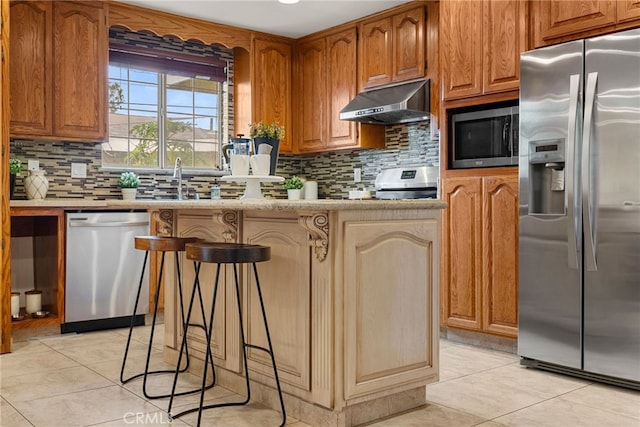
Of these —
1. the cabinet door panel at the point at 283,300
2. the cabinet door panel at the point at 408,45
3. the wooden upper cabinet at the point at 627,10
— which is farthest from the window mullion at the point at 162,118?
the wooden upper cabinet at the point at 627,10

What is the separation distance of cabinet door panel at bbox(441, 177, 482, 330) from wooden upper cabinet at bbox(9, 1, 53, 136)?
2938mm

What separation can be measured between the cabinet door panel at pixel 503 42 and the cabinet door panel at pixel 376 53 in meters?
1.27

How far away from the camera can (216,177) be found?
560 centimetres

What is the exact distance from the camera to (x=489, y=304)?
3.76 m

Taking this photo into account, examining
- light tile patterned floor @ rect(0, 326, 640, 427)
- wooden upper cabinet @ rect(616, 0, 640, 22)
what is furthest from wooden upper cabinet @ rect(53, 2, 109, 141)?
wooden upper cabinet @ rect(616, 0, 640, 22)

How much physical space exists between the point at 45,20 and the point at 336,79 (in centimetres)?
241

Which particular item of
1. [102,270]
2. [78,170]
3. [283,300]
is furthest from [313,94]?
[283,300]

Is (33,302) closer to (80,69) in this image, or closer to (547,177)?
(80,69)

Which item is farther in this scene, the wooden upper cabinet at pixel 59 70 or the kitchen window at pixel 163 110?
the kitchen window at pixel 163 110

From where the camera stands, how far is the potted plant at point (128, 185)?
16.0 ft

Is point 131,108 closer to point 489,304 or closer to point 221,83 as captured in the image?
point 221,83

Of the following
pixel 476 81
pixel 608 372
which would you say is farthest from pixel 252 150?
pixel 608 372

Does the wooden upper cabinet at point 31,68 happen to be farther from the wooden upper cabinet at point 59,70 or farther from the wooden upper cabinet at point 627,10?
the wooden upper cabinet at point 627,10

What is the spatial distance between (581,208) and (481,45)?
4.25 ft
